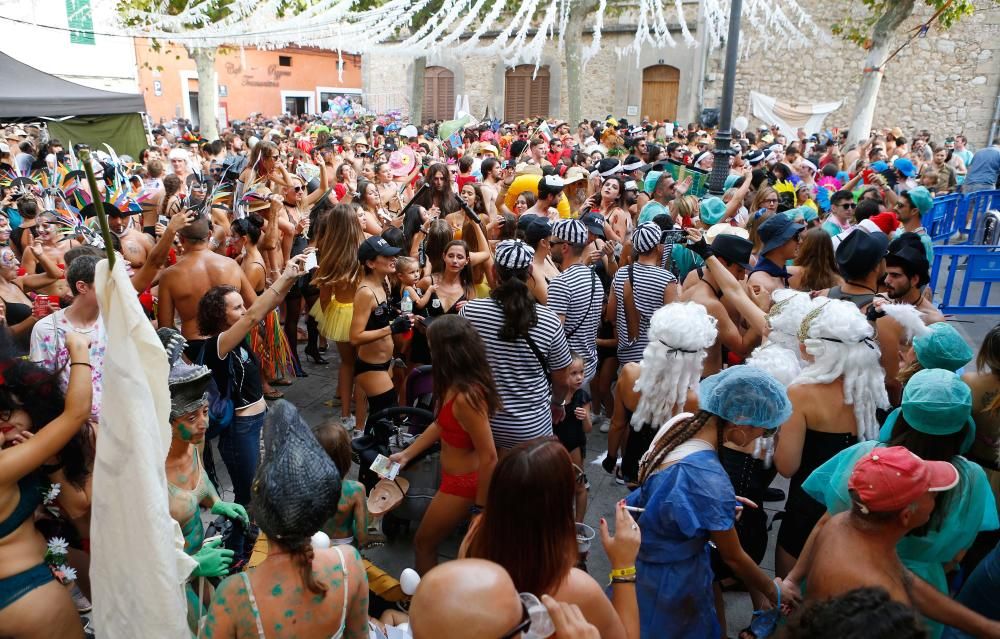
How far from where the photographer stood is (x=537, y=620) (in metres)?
1.56

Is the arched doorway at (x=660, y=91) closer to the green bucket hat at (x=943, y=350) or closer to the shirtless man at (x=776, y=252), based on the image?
the shirtless man at (x=776, y=252)

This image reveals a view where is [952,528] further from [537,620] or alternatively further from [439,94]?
[439,94]

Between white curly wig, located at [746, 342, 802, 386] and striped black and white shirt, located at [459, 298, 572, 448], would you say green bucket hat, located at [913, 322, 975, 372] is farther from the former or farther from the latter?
striped black and white shirt, located at [459, 298, 572, 448]

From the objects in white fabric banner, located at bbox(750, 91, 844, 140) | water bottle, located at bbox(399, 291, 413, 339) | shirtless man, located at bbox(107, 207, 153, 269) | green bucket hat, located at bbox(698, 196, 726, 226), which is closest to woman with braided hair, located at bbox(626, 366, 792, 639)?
water bottle, located at bbox(399, 291, 413, 339)

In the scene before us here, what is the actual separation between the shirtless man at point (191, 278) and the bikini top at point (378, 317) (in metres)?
0.98

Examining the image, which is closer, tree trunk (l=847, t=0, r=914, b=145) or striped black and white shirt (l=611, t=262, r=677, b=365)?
striped black and white shirt (l=611, t=262, r=677, b=365)

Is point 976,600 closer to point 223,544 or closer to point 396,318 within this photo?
point 223,544

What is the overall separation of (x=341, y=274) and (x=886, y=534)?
4062mm

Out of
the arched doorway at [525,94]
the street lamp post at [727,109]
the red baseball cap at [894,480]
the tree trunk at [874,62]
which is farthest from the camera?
the arched doorway at [525,94]

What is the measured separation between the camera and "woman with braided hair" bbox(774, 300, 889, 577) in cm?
293

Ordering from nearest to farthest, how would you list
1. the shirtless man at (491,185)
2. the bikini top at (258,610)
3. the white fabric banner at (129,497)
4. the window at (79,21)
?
1. the white fabric banner at (129,497)
2. the bikini top at (258,610)
3. the shirtless man at (491,185)
4. the window at (79,21)

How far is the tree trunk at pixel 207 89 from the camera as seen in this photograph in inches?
694

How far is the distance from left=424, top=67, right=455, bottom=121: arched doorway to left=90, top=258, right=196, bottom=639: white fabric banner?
31630 mm

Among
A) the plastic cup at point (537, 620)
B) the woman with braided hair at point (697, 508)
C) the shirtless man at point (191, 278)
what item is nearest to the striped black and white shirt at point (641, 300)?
the woman with braided hair at point (697, 508)
